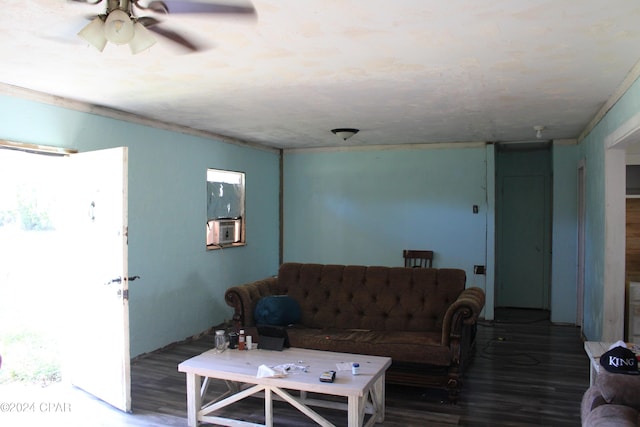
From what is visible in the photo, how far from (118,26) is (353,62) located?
1.38 m

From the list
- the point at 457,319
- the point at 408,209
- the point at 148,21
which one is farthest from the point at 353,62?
the point at 408,209

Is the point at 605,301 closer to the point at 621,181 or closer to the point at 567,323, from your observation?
the point at 621,181

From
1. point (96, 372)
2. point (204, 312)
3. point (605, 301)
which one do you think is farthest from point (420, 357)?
point (204, 312)

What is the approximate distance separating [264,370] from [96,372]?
1.50 m

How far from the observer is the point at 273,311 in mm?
4262

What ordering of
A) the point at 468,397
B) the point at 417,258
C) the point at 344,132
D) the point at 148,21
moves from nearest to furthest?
the point at 148,21 < the point at 468,397 < the point at 344,132 < the point at 417,258

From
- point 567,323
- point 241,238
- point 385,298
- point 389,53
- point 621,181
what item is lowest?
point 567,323

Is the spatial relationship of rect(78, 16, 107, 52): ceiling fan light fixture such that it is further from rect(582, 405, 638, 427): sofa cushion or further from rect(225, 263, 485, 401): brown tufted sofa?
rect(582, 405, 638, 427): sofa cushion

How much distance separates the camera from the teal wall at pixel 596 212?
3.95m

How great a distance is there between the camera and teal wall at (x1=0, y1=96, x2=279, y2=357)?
401 centimetres

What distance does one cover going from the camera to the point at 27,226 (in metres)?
4.47

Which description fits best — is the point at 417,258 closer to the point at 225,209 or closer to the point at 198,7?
the point at 225,209

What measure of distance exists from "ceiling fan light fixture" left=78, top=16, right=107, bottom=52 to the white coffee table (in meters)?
1.99

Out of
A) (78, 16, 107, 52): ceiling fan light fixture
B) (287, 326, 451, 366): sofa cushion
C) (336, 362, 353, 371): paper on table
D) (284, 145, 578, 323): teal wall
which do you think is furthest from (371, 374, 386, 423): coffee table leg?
(284, 145, 578, 323): teal wall
